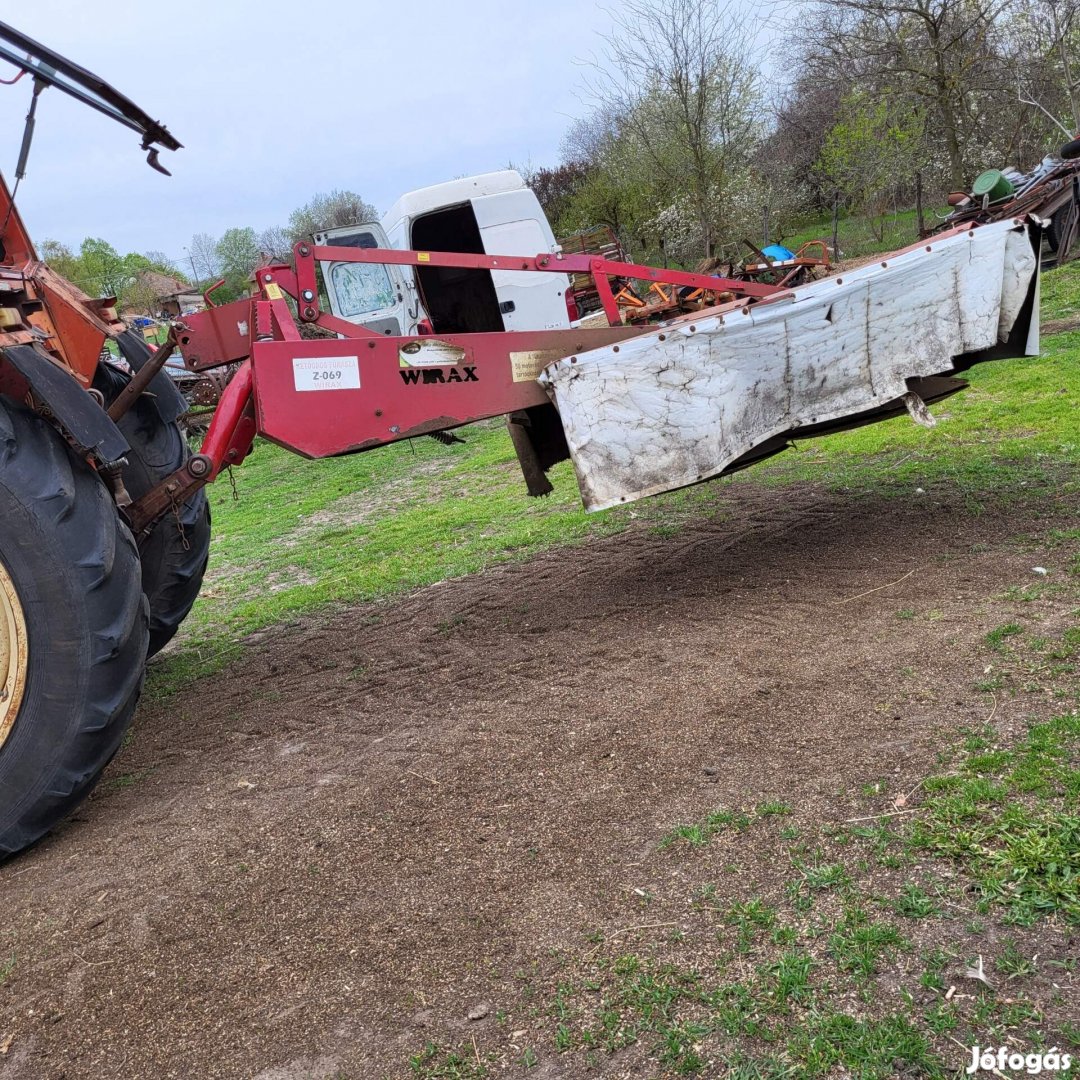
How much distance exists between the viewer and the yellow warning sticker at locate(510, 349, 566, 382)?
400 centimetres

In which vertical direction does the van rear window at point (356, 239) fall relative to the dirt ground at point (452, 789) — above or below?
above

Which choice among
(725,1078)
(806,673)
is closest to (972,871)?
(725,1078)

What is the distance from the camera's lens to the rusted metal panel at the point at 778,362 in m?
3.95

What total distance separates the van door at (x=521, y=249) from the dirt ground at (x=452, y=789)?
6655 millimetres

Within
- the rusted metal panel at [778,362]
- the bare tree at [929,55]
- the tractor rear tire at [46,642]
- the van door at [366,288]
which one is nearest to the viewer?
the tractor rear tire at [46,642]

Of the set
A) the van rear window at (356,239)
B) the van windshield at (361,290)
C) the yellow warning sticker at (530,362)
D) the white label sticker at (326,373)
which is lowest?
the yellow warning sticker at (530,362)

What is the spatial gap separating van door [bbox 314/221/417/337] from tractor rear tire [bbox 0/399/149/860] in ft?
29.9

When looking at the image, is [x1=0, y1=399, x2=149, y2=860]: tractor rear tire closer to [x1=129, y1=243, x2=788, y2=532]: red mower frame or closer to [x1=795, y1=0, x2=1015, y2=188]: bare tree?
[x1=129, y1=243, x2=788, y2=532]: red mower frame

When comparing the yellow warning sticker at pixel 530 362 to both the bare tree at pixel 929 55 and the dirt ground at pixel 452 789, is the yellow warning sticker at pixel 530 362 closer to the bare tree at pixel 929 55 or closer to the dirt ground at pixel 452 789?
the dirt ground at pixel 452 789

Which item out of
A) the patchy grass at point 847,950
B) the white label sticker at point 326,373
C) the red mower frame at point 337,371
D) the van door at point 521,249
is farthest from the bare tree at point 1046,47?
the patchy grass at point 847,950

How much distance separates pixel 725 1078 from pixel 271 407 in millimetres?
2855

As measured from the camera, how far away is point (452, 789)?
304cm

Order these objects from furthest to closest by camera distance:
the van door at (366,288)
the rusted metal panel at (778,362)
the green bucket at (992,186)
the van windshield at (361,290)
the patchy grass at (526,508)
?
the van windshield at (361,290)
the van door at (366,288)
the green bucket at (992,186)
the patchy grass at (526,508)
the rusted metal panel at (778,362)

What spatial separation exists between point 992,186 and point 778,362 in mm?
3155
